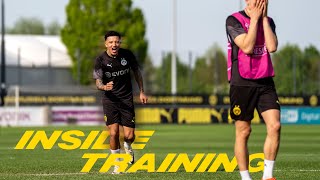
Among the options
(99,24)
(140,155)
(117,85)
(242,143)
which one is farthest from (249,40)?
(99,24)

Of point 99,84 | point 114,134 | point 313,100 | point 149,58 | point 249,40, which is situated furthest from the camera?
point 149,58

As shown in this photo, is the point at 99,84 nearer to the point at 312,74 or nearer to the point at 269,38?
the point at 269,38

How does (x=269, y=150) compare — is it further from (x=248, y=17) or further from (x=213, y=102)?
(x=213, y=102)

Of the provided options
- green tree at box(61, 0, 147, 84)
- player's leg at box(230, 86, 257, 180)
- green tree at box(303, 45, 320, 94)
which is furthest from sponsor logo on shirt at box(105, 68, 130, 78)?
green tree at box(61, 0, 147, 84)

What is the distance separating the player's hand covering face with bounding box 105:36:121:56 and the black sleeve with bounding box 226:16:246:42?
3.75 m

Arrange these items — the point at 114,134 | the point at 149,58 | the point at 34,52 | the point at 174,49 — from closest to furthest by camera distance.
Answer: the point at 114,134 < the point at 174,49 < the point at 149,58 < the point at 34,52

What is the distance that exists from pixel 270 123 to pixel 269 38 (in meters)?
0.99

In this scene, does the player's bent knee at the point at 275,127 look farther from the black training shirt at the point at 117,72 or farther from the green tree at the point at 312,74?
the green tree at the point at 312,74

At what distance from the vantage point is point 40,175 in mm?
14852

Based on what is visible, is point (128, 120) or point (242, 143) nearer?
point (242, 143)

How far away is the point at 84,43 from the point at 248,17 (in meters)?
74.6

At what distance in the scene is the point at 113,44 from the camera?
15.6 meters

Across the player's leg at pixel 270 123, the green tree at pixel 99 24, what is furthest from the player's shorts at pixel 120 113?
the green tree at pixel 99 24

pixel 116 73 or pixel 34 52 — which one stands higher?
pixel 116 73
